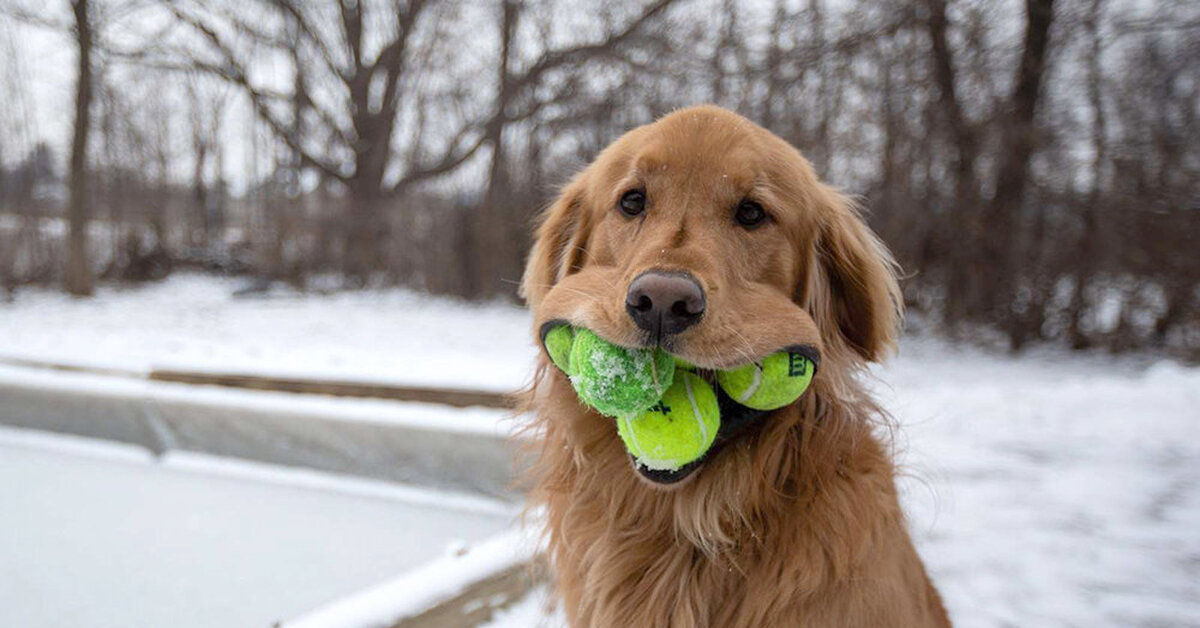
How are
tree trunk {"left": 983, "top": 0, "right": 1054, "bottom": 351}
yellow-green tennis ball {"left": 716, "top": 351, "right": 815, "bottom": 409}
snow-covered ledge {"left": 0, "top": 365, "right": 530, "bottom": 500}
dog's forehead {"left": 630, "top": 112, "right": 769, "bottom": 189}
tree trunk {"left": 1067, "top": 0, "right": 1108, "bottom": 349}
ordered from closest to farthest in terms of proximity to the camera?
yellow-green tennis ball {"left": 716, "top": 351, "right": 815, "bottom": 409}, dog's forehead {"left": 630, "top": 112, "right": 769, "bottom": 189}, snow-covered ledge {"left": 0, "top": 365, "right": 530, "bottom": 500}, tree trunk {"left": 1067, "top": 0, "right": 1108, "bottom": 349}, tree trunk {"left": 983, "top": 0, "right": 1054, "bottom": 351}

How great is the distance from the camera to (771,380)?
152cm

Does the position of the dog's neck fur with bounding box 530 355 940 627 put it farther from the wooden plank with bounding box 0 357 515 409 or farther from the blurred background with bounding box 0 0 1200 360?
the blurred background with bounding box 0 0 1200 360

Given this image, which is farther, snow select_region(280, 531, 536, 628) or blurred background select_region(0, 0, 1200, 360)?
blurred background select_region(0, 0, 1200, 360)

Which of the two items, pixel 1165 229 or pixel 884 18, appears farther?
pixel 884 18

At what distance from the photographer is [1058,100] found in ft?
26.6

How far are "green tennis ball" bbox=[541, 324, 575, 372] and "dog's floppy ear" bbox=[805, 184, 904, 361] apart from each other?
0.70 m

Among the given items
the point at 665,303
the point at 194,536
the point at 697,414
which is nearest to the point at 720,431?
the point at 697,414

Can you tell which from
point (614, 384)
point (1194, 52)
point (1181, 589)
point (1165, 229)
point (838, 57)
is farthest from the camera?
point (838, 57)

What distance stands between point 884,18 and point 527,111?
881 cm

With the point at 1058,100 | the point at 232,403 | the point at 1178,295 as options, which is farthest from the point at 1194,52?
the point at 232,403

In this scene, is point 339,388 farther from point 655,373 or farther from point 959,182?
point 959,182

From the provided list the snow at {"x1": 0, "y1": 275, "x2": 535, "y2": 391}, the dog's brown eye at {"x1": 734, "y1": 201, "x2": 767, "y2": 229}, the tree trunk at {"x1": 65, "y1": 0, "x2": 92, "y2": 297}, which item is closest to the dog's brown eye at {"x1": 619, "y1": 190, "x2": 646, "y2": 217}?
the dog's brown eye at {"x1": 734, "y1": 201, "x2": 767, "y2": 229}

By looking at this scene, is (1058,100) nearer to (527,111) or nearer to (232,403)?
(232,403)

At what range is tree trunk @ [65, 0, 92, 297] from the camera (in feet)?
44.0
